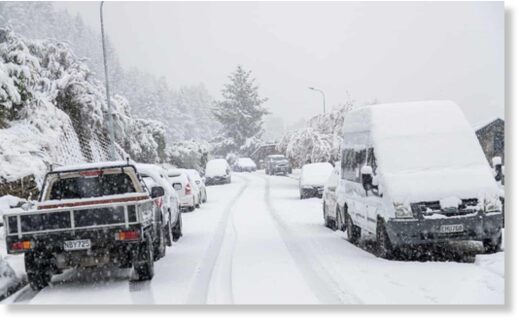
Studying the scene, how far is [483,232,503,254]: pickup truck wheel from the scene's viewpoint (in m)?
9.77

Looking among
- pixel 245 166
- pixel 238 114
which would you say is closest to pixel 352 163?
pixel 238 114

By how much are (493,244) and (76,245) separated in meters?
6.14

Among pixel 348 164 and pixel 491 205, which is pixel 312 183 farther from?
pixel 491 205

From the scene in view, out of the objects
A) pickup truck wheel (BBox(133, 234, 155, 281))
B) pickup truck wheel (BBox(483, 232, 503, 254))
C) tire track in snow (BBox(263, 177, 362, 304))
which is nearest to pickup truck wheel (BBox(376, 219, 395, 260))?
tire track in snow (BBox(263, 177, 362, 304))

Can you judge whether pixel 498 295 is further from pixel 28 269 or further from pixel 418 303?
pixel 28 269

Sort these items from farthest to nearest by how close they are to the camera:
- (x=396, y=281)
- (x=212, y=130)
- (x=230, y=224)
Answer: (x=212, y=130)
(x=230, y=224)
(x=396, y=281)

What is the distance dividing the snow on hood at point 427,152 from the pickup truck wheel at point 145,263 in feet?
12.2

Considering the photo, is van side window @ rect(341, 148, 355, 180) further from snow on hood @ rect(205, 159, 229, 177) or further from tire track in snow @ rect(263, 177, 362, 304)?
snow on hood @ rect(205, 159, 229, 177)

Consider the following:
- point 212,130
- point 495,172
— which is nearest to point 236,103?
point 212,130

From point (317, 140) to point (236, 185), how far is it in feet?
23.9

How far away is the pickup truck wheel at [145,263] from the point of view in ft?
29.6

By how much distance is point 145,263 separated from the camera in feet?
29.7

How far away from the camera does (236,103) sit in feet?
63.5

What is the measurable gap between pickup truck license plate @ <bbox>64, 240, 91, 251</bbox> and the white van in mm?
4439
